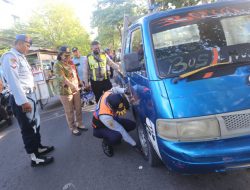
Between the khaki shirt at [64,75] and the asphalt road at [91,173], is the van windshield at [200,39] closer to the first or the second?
the asphalt road at [91,173]

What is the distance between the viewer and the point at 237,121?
2398 millimetres

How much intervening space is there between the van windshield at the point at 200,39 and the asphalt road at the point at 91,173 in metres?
1.34

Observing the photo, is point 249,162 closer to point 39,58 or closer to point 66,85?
point 66,85

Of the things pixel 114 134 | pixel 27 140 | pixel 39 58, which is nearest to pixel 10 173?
pixel 27 140

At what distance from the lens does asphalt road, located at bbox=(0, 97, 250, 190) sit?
10.2 ft

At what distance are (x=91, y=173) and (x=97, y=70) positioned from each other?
2.42m

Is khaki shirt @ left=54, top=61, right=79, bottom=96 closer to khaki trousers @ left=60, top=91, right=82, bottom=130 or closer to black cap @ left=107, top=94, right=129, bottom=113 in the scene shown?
khaki trousers @ left=60, top=91, right=82, bottom=130

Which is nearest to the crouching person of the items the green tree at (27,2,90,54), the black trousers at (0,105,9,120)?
the black trousers at (0,105,9,120)

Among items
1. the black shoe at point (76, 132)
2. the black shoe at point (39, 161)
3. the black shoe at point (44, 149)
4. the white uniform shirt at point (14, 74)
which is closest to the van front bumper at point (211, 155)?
the white uniform shirt at point (14, 74)

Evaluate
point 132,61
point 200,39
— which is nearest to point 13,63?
point 132,61

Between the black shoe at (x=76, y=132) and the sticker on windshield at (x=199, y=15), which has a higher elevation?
the sticker on windshield at (x=199, y=15)

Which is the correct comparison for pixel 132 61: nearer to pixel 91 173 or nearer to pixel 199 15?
pixel 199 15

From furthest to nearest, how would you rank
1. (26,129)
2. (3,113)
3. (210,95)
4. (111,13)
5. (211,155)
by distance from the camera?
(111,13)
(3,113)
(26,129)
(210,95)
(211,155)

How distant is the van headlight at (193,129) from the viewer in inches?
94.4
